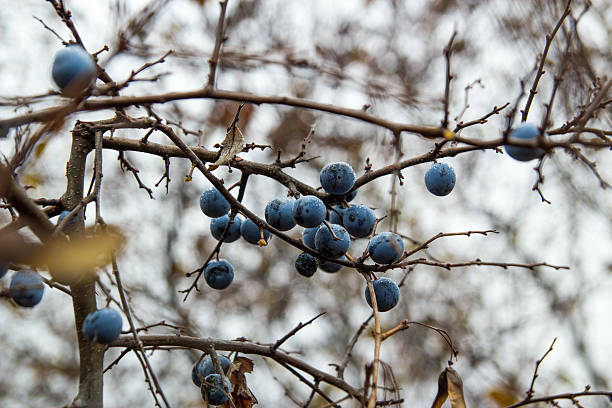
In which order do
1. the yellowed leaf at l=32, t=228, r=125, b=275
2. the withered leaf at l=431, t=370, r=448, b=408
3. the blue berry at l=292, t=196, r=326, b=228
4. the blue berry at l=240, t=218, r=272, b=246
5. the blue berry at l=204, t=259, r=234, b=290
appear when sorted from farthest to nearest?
the blue berry at l=204, t=259, r=234, b=290
the blue berry at l=240, t=218, r=272, b=246
the withered leaf at l=431, t=370, r=448, b=408
the blue berry at l=292, t=196, r=326, b=228
the yellowed leaf at l=32, t=228, r=125, b=275

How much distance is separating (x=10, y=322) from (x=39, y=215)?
9.96 m

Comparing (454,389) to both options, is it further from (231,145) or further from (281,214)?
(231,145)

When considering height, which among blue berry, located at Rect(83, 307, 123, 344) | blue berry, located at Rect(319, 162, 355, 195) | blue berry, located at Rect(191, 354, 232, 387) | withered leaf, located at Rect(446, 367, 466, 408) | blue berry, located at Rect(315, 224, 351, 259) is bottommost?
blue berry, located at Rect(83, 307, 123, 344)

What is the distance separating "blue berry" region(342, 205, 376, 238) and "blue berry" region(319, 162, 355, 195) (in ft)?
0.23

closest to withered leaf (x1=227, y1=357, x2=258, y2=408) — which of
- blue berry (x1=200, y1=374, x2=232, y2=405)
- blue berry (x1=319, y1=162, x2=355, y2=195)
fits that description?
blue berry (x1=200, y1=374, x2=232, y2=405)

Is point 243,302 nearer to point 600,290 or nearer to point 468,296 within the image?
point 468,296

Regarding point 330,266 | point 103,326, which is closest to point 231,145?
point 330,266

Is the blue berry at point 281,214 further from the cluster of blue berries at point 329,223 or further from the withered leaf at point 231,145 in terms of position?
the withered leaf at point 231,145

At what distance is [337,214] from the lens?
69.2 inches

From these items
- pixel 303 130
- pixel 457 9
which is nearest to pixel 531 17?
pixel 457 9

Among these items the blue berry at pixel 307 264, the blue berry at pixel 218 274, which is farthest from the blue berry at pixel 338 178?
the blue berry at pixel 218 274

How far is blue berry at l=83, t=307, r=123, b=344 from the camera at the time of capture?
127 centimetres

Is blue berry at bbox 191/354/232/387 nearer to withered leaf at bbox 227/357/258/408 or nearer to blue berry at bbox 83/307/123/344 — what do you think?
withered leaf at bbox 227/357/258/408

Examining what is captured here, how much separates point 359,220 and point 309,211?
0.61 feet
